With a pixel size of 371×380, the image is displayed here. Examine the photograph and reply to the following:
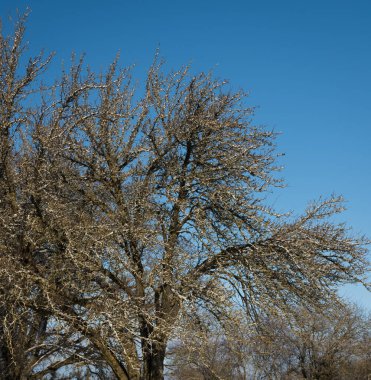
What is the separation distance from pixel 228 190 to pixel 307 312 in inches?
118

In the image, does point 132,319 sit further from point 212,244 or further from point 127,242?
point 212,244

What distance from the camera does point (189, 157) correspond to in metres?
11.6

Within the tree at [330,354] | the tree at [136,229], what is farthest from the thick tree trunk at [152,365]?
the tree at [330,354]

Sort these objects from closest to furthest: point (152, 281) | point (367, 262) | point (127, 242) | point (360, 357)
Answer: point (152, 281) → point (127, 242) → point (367, 262) → point (360, 357)

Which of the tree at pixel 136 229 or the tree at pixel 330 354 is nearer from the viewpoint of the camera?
the tree at pixel 136 229

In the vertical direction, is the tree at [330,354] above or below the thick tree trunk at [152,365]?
above

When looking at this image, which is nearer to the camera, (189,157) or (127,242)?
(127,242)

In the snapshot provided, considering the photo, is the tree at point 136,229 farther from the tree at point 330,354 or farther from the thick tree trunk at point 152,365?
the tree at point 330,354

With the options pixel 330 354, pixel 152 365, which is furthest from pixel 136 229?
pixel 330 354

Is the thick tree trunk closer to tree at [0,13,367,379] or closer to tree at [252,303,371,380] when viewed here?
tree at [0,13,367,379]

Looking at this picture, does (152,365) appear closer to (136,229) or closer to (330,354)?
(136,229)

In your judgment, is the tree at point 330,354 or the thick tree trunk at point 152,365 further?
the tree at point 330,354

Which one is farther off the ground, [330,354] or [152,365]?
[330,354]

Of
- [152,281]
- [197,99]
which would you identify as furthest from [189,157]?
[152,281]
